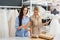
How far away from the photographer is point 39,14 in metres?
1.68

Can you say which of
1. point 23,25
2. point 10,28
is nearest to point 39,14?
point 23,25

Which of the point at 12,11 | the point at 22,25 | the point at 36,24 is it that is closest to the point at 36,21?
the point at 36,24

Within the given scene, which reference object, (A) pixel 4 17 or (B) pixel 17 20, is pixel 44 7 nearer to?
(B) pixel 17 20

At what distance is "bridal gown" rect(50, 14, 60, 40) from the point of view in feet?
5.51

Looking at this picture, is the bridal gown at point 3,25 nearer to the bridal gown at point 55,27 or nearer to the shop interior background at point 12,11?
the shop interior background at point 12,11

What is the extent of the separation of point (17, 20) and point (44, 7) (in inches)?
11.2

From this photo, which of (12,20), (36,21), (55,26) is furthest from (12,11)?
(55,26)

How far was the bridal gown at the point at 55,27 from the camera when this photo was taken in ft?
5.51

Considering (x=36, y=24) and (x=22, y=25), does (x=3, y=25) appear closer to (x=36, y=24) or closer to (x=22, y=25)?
(x=22, y=25)

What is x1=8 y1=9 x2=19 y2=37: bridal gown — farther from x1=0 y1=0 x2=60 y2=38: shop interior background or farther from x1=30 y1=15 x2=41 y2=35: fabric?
x1=30 y1=15 x2=41 y2=35: fabric

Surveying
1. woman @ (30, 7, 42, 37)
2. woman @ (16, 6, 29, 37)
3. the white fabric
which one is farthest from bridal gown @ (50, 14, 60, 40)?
woman @ (16, 6, 29, 37)

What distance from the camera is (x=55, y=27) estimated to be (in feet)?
5.54

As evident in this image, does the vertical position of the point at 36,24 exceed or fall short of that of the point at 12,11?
it falls short

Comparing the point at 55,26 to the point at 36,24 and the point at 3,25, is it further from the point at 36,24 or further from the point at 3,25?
the point at 3,25
